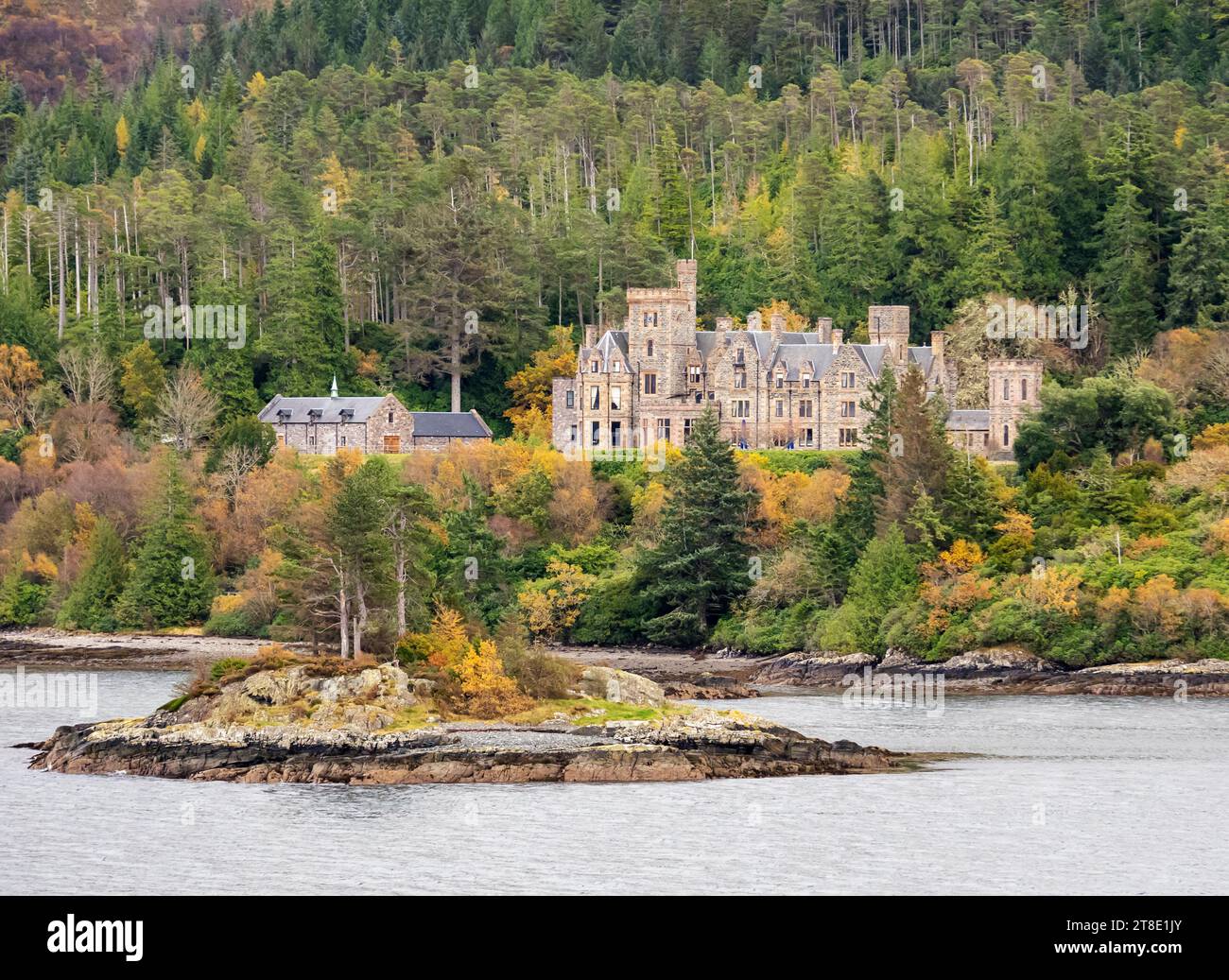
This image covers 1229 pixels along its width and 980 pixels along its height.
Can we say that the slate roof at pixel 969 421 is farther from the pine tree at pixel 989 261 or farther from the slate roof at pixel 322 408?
the slate roof at pixel 322 408

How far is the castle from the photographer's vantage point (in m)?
121

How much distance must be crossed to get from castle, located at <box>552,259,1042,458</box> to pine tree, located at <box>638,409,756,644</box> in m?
15.0

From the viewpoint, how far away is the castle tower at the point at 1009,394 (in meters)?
117

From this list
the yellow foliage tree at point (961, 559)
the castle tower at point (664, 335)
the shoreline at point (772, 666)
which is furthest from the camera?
the castle tower at point (664, 335)

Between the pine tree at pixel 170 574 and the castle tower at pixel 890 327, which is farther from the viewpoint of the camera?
the castle tower at pixel 890 327

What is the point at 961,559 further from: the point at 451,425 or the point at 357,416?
the point at 357,416

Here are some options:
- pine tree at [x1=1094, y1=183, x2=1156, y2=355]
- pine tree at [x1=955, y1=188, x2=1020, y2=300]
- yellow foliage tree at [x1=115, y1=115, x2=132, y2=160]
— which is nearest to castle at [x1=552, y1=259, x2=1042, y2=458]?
pine tree at [x1=955, y1=188, x2=1020, y2=300]

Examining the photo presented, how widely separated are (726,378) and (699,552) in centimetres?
2106

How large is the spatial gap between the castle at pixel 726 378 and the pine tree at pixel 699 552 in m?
15.0

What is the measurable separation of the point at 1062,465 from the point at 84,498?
5021 cm

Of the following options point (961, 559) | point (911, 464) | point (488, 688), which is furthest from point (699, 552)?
point (488, 688)

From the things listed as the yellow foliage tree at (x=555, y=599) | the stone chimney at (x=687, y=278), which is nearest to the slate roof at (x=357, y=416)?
the stone chimney at (x=687, y=278)
